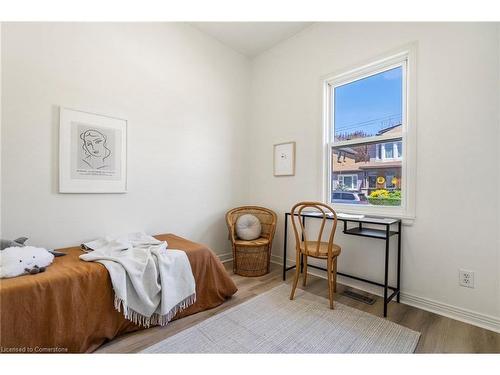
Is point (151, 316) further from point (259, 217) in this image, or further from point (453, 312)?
point (453, 312)

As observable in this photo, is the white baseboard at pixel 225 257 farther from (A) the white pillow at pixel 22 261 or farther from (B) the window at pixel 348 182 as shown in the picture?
(A) the white pillow at pixel 22 261

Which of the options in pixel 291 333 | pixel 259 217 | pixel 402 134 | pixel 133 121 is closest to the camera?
pixel 291 333

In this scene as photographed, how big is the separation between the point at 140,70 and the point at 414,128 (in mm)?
2735

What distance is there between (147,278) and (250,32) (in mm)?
3018

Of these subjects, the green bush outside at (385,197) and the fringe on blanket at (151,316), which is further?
the green bush outside at (385,197)

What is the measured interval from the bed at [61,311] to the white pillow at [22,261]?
56 mm

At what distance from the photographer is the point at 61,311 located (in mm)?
1367

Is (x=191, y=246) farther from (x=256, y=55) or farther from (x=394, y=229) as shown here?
(x=256, y=55)

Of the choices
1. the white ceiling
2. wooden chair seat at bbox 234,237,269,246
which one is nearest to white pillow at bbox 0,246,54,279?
wooden chair seat at bbox 234,237,269,246

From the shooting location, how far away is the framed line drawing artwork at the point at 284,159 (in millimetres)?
2986

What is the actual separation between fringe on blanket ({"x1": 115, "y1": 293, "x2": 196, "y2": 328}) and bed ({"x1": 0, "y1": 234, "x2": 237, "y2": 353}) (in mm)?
40

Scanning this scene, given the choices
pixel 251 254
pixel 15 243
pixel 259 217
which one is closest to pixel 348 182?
pixel 259 217

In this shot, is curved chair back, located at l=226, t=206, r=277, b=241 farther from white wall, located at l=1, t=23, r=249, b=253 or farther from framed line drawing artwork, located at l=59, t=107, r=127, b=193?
framed line drawing artwork, located at l=59, t=107, r=127, b=193

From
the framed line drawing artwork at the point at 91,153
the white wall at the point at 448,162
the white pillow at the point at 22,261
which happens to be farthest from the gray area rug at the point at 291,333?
the framed line drawing artwork at the point at 91,153
